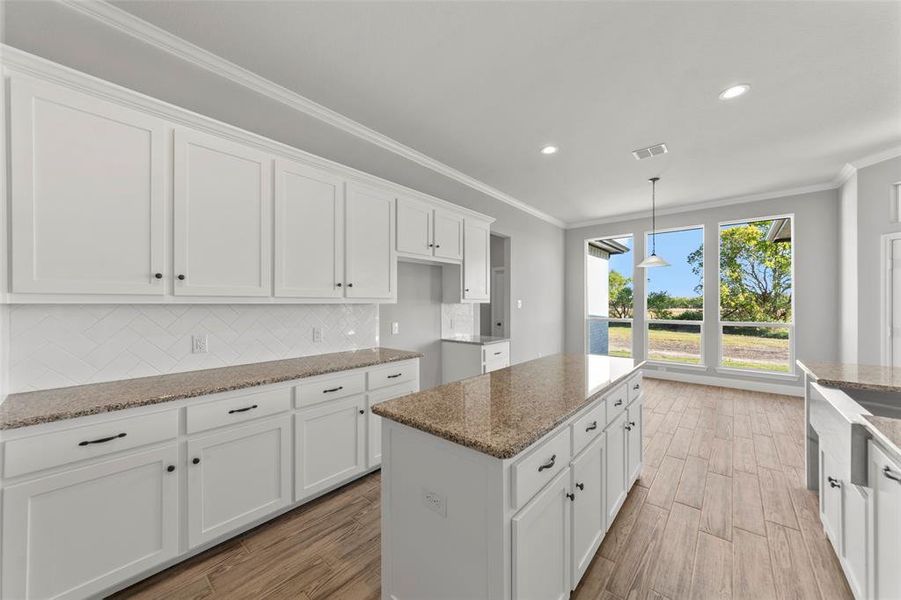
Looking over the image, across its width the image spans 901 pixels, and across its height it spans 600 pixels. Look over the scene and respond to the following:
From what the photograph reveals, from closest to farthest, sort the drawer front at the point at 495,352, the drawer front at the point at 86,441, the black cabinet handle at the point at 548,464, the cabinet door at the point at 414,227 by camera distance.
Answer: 1. the black cabinet handle at the point at 548,464
2. the drawer front at the point at 86,441
3. the cabinet door at the point at 414,227
4. the drawer front at the point at 495,352

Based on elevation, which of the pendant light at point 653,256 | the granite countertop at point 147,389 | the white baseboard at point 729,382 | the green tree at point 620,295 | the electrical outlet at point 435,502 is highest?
the pendant light at point 653,256

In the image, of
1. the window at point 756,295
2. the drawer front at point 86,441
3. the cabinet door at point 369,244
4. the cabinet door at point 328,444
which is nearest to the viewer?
the drawer front at point 86,441

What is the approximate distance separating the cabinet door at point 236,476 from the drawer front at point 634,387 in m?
2.19

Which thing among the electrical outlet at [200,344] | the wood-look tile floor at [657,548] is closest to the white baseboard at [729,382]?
the wood-look tile floor at [657,548]

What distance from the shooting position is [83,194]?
168cm

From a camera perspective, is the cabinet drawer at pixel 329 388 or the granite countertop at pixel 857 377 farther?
the cabinet drawer at pixel 329 388

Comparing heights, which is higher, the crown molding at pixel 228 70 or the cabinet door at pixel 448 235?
the crown molding at pixel 228 70

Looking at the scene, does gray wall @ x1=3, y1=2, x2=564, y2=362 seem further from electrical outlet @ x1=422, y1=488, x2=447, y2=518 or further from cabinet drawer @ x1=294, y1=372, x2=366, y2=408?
electrical outlet @ x1=422, y1=488, x2=447, y2=518

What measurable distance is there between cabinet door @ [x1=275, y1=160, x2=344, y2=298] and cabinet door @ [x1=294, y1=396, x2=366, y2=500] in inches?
33.6

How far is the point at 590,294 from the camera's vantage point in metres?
6.78

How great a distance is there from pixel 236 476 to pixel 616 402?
221cm

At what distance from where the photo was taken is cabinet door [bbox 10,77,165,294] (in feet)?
5.04

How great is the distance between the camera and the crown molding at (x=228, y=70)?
66.7 inches

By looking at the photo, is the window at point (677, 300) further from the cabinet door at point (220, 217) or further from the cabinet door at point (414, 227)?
the cabinet door at point (220, 217)
